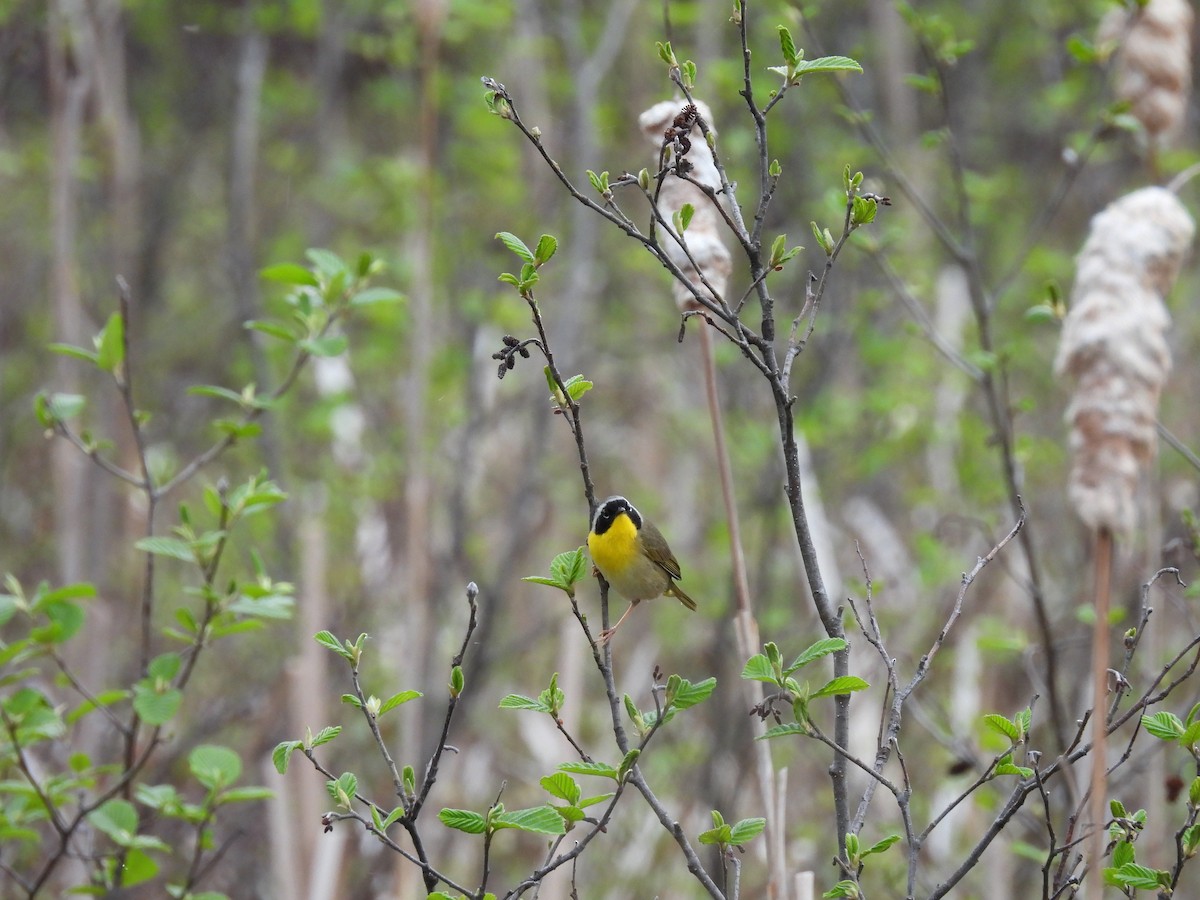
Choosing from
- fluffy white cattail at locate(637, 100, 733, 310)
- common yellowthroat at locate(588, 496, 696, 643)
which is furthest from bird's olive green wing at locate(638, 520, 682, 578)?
fluffy white cattail at locate(637, 100, 733, 310)

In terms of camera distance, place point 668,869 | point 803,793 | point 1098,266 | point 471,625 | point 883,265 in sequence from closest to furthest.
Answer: point 471,625 → point 1098,266 → point 883,265 → point 668,869 → point 803,793

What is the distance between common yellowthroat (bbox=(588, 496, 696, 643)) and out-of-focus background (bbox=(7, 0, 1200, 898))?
0.56 meters

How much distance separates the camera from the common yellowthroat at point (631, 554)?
2.93 meters

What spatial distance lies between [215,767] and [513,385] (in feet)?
14.1

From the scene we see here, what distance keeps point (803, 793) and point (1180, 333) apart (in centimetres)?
286

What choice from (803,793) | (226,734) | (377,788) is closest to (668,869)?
(803,793)

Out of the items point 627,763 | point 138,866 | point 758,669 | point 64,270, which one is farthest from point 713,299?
point 64,270

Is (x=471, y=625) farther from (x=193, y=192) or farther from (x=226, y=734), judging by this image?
(x=193, y=192)

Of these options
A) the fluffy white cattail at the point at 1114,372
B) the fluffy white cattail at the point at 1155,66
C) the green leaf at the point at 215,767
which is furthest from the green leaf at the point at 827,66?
the green leaf at the point at 215,767

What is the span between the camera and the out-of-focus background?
433 cm

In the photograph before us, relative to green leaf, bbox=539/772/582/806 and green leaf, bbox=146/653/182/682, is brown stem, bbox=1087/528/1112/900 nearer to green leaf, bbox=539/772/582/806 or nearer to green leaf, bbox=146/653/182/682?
green leaf, bbox=539/772/582/806

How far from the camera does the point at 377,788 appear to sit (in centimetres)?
514

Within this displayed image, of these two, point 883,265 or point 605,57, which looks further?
point 605,57

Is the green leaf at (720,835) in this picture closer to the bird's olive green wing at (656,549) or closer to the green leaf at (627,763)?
the green leaf at (627,763)
